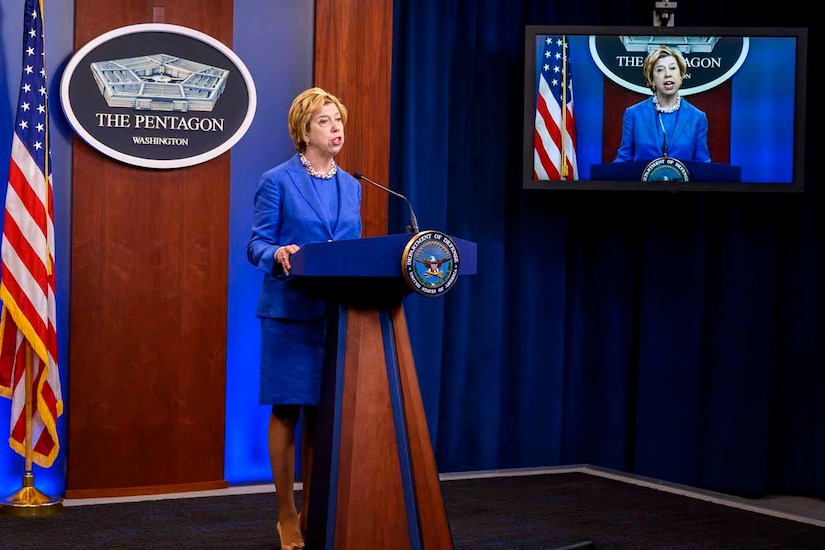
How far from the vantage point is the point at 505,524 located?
11.7 ft

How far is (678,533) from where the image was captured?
11.3 feet

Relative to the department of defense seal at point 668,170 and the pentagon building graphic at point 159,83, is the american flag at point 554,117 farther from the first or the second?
the pentagon building graphic at point 159,83

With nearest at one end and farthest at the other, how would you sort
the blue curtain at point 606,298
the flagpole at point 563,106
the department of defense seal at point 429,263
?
the department of defense seal at point 429,263
the flagpole at point 563,106
the blue curtain at point 606,298

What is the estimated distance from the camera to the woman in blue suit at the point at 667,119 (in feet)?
14.2

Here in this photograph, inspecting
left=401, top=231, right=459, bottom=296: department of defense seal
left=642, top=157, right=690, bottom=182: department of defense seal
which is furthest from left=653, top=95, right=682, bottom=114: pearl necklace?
left=401, top=231, right=459, bottom=296: department of defense seal

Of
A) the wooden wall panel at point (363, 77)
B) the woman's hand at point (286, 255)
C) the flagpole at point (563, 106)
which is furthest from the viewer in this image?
the flagpole at point (563, 106)

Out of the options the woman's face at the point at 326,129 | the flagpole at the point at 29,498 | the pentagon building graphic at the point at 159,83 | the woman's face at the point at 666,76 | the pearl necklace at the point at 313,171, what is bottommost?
the flagpole at the point at 29,498

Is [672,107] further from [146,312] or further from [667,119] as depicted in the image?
[146,312]

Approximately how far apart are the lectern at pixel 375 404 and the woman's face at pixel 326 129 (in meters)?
0.46

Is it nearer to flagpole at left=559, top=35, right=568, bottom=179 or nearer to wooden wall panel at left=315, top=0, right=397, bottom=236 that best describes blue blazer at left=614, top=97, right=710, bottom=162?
flagpole at left=559, top=35, right=568, bottom=179

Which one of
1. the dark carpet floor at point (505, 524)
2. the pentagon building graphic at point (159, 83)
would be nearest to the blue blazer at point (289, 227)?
the dark carpet floor at point (505, 524)

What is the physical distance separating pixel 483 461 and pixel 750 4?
2.57m

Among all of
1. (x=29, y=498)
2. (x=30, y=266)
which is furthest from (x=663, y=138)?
(x=29, y=498)

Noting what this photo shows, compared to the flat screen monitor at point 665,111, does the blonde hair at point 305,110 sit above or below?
below
